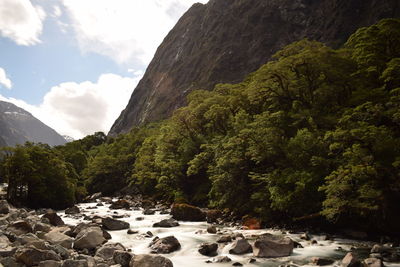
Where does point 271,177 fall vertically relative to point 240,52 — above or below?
below

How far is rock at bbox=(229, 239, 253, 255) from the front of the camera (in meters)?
18.6

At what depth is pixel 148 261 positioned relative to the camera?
15016 mm

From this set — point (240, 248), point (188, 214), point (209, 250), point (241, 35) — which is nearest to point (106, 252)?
point (209, 250)

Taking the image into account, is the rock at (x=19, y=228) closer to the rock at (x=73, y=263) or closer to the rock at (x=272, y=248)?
the rock at (x=73, y=263)

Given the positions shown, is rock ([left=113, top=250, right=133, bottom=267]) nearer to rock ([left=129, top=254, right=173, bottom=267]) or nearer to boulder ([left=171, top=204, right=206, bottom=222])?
rock ([left=129, top=254, right=173, bottom=267])

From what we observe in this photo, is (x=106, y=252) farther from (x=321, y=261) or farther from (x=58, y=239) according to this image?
(x=321, y=261)

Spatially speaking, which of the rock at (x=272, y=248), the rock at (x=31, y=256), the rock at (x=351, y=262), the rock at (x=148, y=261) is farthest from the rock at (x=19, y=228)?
the rock at (x=351, y=262)

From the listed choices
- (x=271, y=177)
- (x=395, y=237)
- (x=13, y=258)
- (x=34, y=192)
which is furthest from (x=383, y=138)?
(x=34, y=192)

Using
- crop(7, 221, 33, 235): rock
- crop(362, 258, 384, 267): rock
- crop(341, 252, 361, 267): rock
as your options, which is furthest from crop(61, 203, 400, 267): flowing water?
crop(7, 221, 33, 235): rock

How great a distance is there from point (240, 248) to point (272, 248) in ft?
5.99

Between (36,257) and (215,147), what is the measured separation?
25211mm

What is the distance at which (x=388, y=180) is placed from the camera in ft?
62.3

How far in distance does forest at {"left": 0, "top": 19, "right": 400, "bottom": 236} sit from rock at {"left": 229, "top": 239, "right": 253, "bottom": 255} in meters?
5.12

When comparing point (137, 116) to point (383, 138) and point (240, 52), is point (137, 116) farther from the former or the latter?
point (383, 138)
